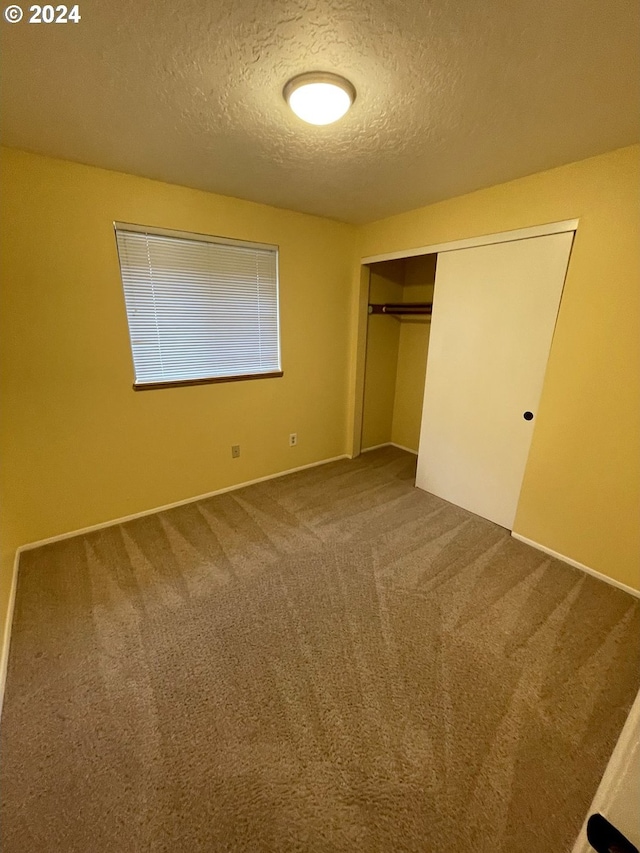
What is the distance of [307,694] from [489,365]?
2285 mm

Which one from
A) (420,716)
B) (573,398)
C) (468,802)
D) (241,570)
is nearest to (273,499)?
(241,570)

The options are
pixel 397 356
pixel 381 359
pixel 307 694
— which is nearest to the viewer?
pixel 307 694

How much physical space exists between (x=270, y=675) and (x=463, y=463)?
205 cm

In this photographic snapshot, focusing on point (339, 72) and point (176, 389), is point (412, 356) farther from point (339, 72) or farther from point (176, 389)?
point (339, 72)

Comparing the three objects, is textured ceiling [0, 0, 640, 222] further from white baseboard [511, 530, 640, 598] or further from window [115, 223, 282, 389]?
white baseboard [511, 530, 640, 598]

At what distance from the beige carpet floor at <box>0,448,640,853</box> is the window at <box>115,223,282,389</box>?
1334mm

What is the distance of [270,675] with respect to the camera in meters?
1.44

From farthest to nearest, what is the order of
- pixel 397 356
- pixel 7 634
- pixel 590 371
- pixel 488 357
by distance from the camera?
1. pixel 397 356
2. pixel 488 357
3. pixel 590 371
4. pixel 7 634

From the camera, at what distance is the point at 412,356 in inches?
151

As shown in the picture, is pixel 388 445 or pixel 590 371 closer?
pixel 590 371

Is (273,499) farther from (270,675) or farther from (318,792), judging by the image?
(318,792)

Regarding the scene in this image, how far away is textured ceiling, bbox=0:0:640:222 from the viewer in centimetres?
98

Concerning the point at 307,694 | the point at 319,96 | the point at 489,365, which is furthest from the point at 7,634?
the point at 489,365

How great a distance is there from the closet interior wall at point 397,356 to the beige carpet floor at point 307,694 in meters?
1.87
